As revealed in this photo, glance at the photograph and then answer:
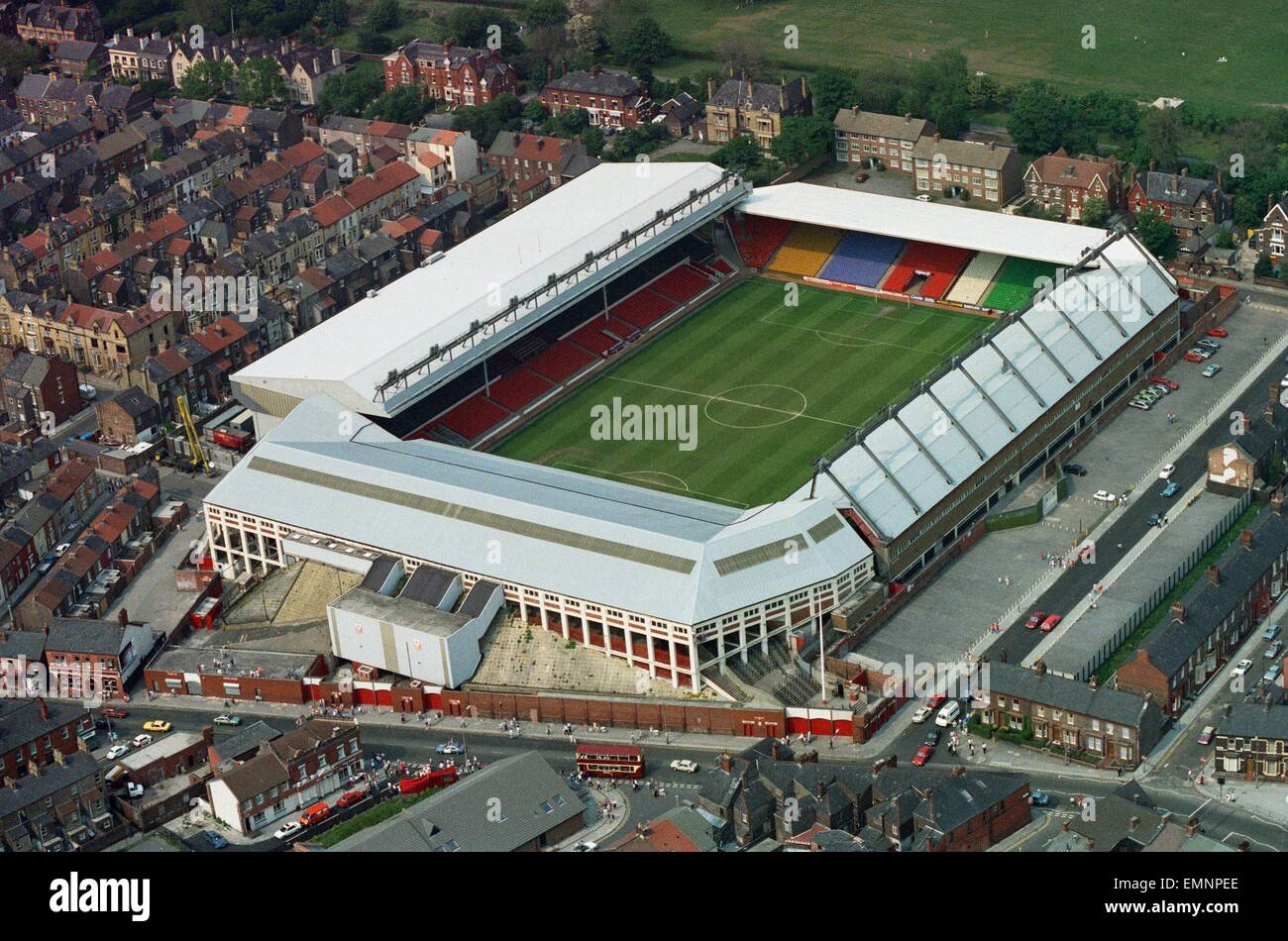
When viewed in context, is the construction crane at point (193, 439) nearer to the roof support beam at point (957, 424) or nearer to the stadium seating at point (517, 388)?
the stadium seating at point (517, 388)

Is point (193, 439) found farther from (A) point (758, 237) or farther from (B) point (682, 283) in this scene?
(A) point (758, 237)

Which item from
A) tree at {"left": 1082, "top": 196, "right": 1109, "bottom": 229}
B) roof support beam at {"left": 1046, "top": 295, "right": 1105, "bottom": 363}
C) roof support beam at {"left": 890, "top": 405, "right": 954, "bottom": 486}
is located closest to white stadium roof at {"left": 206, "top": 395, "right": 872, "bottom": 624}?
roof support beam at {"left": 890, "top": 405, "right": 954, "bottom": 486}

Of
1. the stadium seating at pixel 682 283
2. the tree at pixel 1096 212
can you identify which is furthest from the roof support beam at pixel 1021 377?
the tree at pixel 1096 212

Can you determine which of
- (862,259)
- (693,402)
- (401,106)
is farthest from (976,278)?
(401,106)

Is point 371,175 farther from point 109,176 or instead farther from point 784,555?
point 784,555

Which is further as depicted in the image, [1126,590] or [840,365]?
[840,365]
